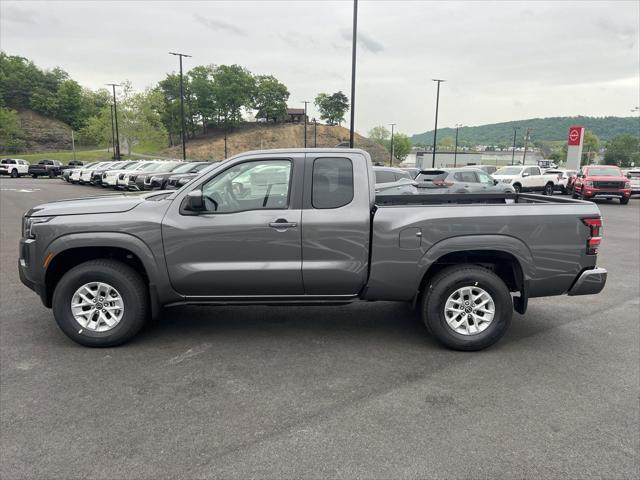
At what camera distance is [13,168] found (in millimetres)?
42406

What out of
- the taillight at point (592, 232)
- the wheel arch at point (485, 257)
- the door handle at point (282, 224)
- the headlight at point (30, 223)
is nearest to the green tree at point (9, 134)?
the headlight at point (30, 223)

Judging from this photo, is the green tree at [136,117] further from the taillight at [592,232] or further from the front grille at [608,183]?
the taillight at [592,232]

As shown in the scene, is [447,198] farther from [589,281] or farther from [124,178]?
[124,178]

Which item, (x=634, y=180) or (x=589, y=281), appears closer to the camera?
(x=589, y=281)

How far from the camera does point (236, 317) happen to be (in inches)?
220

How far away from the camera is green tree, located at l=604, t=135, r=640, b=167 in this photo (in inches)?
4454

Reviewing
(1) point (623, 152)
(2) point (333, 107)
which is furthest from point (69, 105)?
(1) point (623, 152)

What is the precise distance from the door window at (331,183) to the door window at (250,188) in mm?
270

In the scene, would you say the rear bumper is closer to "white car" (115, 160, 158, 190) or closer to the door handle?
the door handle

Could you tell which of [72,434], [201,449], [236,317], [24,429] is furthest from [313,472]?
[236,317]

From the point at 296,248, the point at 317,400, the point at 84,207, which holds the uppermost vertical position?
the point at 84,207

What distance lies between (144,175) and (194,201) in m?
20.6

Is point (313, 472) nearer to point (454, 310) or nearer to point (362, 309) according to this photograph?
point (454, 310)

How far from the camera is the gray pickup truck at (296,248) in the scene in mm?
4492
